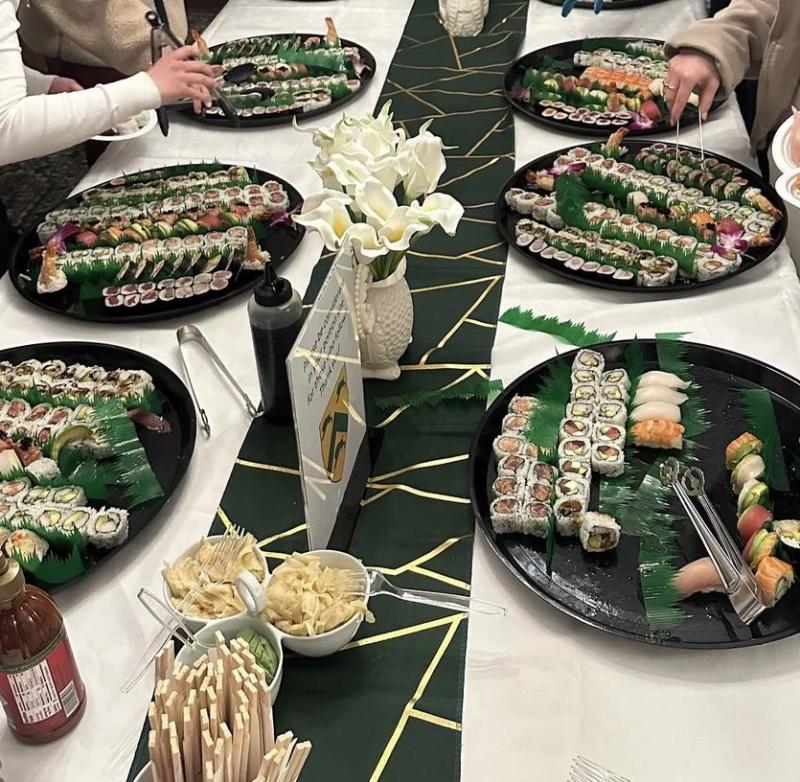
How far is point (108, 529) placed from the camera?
106cm

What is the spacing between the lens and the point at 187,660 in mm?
852

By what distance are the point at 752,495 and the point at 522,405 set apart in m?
0.32

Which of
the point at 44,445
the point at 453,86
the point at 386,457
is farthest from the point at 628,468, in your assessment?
the point at 453,86

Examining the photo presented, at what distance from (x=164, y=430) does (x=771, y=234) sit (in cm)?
105

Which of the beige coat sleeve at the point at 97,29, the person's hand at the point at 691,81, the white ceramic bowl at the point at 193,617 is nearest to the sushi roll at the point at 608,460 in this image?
the white ceramic bowl at the point at 193,617

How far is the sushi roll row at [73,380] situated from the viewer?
1.27 meters

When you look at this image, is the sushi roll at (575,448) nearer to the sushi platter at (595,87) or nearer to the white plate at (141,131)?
the sushi platter at (595,87)

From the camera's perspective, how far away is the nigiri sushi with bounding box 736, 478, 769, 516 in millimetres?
1033

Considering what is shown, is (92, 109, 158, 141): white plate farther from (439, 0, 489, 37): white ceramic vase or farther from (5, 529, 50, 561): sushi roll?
(5, 529, 50, 561): sushi roll

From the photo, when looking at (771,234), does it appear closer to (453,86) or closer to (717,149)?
(717,149)

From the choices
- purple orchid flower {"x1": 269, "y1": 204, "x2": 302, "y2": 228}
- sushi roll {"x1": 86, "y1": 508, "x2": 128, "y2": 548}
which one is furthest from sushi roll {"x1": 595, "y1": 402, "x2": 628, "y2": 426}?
purple orchid flower {"x1": 269, "y1": 204, "x2": 302, "y2": 228}

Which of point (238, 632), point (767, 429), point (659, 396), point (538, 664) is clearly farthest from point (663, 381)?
point (238, 632)

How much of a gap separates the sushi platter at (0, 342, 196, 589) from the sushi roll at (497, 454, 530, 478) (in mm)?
410

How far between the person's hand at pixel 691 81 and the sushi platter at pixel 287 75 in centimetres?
72
